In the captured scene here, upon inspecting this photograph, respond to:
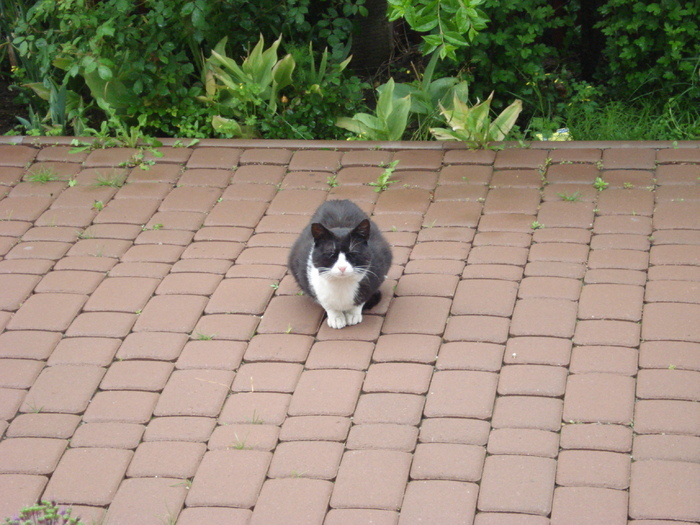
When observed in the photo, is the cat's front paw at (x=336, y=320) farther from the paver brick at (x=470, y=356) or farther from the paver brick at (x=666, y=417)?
the paver brick at (x=666, y=417)

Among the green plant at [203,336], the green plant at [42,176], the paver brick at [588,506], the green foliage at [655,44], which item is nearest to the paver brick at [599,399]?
the paver brick at [588,506]

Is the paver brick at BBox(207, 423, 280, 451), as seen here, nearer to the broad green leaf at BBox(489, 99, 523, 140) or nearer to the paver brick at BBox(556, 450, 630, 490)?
the paver brick at BBox(556, 450, 630, 490)

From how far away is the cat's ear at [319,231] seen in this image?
4.13 meters

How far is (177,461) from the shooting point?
12.1 feet

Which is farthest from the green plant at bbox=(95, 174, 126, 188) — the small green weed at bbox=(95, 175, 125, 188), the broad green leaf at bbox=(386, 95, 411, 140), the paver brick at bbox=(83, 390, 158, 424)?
the paver brick at bbox=(83, 390, 158, 424)

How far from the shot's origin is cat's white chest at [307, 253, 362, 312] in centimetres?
427

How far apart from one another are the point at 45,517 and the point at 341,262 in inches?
70.1

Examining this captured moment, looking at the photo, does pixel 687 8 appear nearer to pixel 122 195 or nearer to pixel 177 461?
pixel 122 195

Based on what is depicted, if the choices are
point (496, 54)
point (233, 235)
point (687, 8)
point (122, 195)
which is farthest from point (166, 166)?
point (687, 8)

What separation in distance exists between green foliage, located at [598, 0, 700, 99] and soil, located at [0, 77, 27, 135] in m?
4.77

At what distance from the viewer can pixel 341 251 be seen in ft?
13.7

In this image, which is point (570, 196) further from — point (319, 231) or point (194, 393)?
point (194, 393)

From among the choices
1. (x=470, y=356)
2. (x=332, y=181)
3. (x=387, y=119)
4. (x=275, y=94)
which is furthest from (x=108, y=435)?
(x=275, y=94)

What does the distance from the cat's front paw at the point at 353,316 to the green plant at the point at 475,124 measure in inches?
86.3
